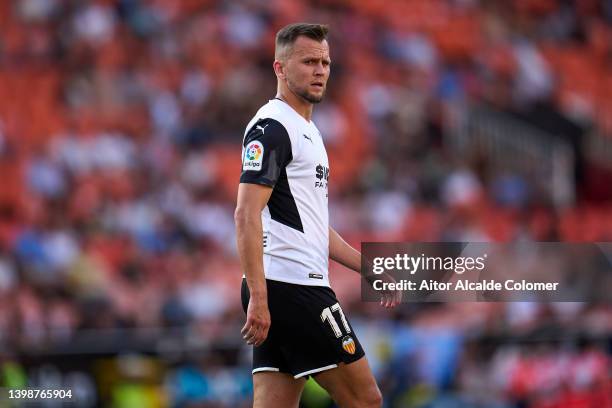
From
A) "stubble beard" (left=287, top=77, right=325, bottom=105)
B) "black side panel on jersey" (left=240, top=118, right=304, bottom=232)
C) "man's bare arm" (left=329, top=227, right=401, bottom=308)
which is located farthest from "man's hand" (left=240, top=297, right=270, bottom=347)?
"stubble beard" (left=287, top=77, right=325, bottom=105)

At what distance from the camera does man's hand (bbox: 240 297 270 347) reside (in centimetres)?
477

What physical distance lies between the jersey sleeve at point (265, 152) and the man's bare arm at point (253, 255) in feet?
0.13

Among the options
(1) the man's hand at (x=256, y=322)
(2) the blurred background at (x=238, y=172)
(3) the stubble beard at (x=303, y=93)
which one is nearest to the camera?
(1) the man's hand at (x=256, y=322)

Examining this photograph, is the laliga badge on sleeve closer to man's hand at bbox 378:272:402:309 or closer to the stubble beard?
the stubble beard

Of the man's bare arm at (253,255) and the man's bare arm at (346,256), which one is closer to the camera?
the man's bare arm at (253,255)

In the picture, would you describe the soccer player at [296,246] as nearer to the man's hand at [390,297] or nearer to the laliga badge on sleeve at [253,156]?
the laliga badge on sleeve at [253,156]

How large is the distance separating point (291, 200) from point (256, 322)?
22.5 inches

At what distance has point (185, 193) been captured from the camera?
592 inches

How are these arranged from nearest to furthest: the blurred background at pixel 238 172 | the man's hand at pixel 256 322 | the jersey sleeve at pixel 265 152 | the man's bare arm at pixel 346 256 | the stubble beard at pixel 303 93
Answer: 1. the man's hand at pixel 256 322
2. the jersey sleeve at pixel 265 152
3. the stubble beard at pixel 303 93
4. the man's bare arm at pixel 346 256
5. the blurred background at pixel 238 172

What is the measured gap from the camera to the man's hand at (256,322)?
15.7 feet

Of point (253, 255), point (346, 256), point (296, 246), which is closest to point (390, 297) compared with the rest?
point (346, 256)

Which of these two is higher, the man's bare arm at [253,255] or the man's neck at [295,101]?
the man's neck at [295,101]

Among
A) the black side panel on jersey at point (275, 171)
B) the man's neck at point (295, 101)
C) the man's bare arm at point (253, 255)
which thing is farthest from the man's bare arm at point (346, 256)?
the man's bare arm at point (253, 255)

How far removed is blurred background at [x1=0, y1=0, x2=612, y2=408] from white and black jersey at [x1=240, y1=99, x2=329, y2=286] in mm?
4055
